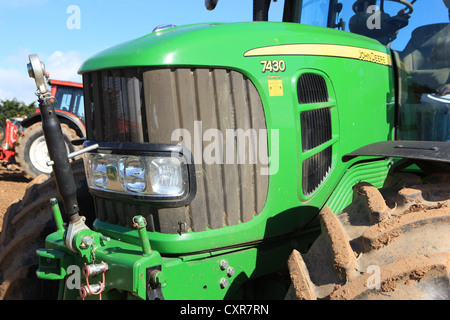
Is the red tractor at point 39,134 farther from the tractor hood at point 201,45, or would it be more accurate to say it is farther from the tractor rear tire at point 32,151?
the tractor hood at point 201,45

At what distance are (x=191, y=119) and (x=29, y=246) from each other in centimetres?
154

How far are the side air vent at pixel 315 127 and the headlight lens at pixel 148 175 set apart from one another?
0.68 metres

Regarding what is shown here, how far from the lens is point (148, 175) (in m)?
1.91

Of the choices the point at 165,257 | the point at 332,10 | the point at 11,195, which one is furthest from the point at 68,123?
the point at 165,257

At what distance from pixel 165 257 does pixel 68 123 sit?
9086 mm

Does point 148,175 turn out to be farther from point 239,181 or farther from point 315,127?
point 315,127

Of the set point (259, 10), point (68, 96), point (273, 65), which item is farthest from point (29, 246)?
point (68, 96)

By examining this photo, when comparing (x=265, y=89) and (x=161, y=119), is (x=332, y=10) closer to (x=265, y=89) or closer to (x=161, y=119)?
(x=265, y=89)

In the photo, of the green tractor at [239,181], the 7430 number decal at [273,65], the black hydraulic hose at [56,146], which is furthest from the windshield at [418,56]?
the black hydraulic hose at [56,146]

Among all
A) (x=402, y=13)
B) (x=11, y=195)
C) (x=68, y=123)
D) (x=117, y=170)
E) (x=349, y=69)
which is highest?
(x=402, y=13)

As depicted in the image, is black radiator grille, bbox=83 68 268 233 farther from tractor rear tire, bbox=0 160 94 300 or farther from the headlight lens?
tractor rear tire, bbox=0 160 94 300

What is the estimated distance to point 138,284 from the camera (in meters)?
1.81

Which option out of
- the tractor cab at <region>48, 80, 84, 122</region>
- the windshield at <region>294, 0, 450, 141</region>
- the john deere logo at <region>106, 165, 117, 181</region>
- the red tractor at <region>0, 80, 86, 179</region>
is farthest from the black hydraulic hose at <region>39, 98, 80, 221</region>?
the tractor cab at <region>48, 80, 84, 122</region>

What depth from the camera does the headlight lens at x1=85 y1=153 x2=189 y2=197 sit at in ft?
6.22
